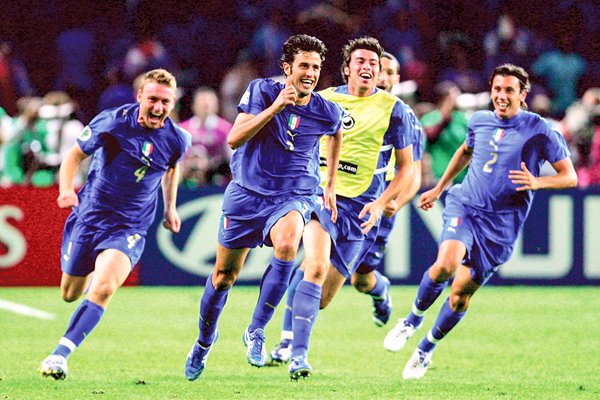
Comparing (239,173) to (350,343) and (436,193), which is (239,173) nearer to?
(436,193)

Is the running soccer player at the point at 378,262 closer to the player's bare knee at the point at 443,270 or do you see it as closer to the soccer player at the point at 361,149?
the soccer player at the point at 361,149

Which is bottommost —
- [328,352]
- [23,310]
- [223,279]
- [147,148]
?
[23,310]

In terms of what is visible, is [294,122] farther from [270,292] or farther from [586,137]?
[586,137]

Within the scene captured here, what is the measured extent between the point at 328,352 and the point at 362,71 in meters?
2.52

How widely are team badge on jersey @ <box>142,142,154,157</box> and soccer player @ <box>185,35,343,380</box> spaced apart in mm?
589

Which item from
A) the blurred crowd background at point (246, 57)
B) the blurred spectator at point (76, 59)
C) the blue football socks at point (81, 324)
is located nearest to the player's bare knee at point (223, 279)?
the blue football socks at point (81, 324)

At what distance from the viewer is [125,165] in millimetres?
8664

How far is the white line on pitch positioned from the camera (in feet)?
40.9

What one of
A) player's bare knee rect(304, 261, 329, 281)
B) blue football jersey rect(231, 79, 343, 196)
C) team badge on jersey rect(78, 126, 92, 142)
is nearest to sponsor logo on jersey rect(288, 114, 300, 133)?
blue football jersey rect(231, 79, 343, 196)

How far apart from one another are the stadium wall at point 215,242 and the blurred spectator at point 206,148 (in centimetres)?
28

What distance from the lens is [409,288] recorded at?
14.9 metres

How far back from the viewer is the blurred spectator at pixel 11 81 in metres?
16.0

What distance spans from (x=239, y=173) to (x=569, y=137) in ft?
27.2

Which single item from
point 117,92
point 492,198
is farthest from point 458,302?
point 117,92
